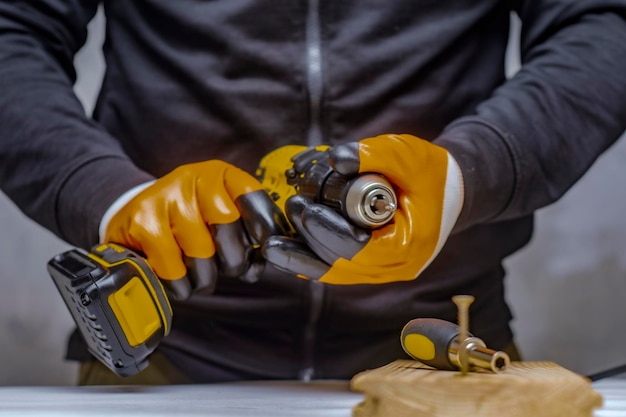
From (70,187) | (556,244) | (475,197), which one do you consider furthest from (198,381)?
(556,244)

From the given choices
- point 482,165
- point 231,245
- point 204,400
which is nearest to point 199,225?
point 231,245

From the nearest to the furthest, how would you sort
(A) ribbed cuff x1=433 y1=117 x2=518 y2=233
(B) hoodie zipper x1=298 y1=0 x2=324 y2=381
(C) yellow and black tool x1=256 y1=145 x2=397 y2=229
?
(C) yellow and black tool x1=256 y1=145 x2=397 y2=229 → (A) ribbed cuff x1=433 y1=117 x2=518 y2=233 → (B) hoodie zipper x1=298 y1=0 x2=324 y2=381

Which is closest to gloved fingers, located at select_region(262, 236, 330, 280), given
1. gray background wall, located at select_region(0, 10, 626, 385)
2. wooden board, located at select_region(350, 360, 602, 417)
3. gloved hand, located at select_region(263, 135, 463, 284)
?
gloved hand, located at select_region(263, 135, 463, 284)

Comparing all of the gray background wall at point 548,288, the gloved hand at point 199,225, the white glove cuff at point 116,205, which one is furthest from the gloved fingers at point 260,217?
the gray background wall at point 548,288

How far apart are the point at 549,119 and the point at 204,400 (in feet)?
1.33

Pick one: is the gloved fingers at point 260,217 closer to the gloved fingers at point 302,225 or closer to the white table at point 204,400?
the gloved fingers at point 302,225

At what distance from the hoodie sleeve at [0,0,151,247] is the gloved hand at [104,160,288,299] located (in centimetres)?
8

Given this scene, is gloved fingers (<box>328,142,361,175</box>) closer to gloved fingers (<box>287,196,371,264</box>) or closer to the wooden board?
gloved fingers (<box>287,196,371,264</box>)

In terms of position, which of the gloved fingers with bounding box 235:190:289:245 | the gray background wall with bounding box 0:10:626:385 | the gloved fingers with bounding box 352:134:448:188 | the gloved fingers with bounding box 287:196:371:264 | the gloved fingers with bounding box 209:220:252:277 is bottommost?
the gray background wall with bounding box 0:10:626:385

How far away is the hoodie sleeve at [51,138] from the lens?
2.11 ft

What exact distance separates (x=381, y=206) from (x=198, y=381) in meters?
0.37

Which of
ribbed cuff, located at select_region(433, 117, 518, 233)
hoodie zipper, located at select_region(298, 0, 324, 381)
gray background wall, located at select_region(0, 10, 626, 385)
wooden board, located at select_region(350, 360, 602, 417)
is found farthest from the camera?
gray background wall, located at select_region(0, 10, 626, 385)

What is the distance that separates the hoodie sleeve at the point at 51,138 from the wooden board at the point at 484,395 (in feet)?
1.11

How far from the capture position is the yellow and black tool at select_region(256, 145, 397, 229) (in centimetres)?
48
